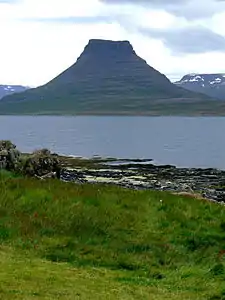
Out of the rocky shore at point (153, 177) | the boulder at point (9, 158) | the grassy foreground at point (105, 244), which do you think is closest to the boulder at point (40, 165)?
the boulder at point (9, 158)

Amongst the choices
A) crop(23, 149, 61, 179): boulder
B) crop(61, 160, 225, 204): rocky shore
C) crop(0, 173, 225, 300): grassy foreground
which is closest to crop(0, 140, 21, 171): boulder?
crop(23, 149, 61, 179): boulder

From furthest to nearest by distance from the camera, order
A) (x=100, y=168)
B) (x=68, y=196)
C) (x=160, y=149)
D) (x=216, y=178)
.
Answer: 1. (x=160, y=149)
2. (x=100, y=168)
3. (x=216, y=178)
4. (x=68, y=196)

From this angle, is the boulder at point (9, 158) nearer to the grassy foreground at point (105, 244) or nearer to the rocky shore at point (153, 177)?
the grassy foreground at point (105, 244)

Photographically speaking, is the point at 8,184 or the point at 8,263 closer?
the point at 8,263

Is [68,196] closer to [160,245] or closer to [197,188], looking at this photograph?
[160,245]

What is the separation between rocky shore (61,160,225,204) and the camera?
6425 centimetres

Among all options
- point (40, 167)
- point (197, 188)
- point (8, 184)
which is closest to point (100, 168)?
point (197, 188)

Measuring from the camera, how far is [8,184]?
88.3ft

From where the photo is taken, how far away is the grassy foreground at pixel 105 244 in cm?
1525

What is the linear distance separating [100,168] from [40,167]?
5220 cm

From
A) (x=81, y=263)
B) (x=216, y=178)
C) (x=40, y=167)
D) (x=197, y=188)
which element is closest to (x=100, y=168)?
(x=216, y=178)

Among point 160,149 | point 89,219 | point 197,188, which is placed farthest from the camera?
point 160,149

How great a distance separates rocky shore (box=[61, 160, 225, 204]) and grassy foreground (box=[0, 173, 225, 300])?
2996 centimetres

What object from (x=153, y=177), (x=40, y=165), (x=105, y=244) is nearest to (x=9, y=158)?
(x=40, y=165)
